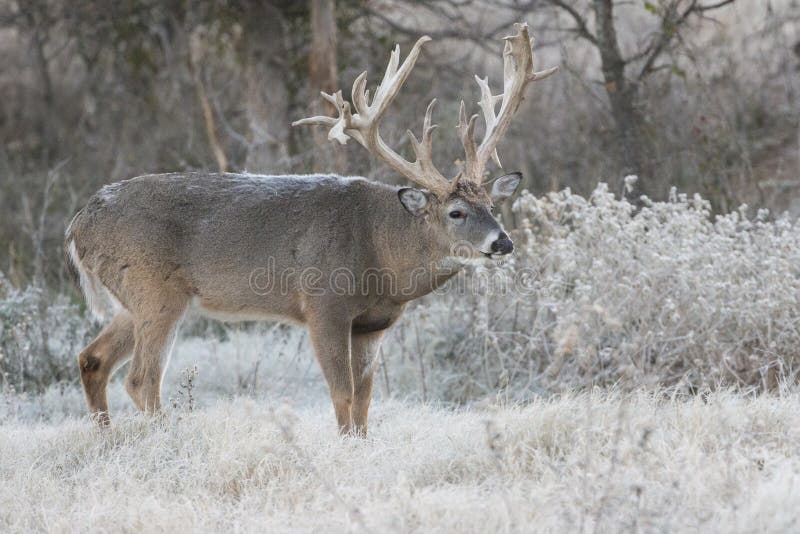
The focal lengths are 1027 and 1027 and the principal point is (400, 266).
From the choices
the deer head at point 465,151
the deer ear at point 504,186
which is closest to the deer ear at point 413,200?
the deer head at point 465,151

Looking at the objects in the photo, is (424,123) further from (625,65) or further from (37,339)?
(37,339)

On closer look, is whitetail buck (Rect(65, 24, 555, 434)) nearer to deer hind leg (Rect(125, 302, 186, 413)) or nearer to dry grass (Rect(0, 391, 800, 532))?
deer hind leg (Rect(125, 302, 186, 413))

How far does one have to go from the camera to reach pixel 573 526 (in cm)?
381

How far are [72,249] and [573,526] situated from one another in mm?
3926

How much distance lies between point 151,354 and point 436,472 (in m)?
2.19

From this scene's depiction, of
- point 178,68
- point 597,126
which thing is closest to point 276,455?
point 597,126

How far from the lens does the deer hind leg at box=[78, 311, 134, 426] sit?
6438mm

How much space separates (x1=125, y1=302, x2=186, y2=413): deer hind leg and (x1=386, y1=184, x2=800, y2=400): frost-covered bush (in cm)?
207

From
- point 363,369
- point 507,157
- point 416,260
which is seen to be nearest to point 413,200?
point 416,260

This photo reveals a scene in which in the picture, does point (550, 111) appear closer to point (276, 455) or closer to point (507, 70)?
point (507, 70)

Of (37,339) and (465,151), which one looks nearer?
(465,151)

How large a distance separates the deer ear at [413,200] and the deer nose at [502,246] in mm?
534

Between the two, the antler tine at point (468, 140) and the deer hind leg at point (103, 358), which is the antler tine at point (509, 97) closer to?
the antler tine at point (468, 140)

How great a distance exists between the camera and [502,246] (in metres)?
5.64
